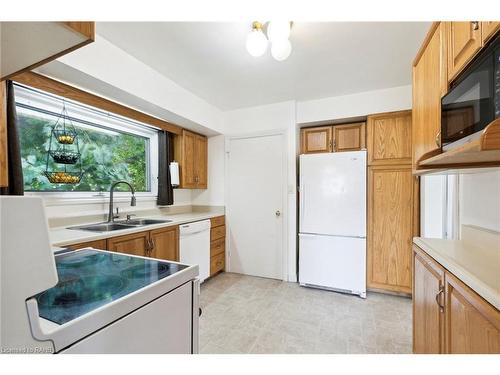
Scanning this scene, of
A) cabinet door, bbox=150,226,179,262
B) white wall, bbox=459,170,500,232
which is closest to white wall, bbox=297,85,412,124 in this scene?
white wall, bbox=459,170,500,232

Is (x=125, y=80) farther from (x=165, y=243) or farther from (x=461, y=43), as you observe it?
(x=461, y=43)

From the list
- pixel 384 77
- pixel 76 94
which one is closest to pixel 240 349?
pixel 76 94

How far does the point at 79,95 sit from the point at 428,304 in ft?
9.01

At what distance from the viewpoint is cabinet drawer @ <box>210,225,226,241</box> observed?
3.04 meters

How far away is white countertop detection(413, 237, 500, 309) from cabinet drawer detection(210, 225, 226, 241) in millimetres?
2214

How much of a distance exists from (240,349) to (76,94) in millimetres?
2327

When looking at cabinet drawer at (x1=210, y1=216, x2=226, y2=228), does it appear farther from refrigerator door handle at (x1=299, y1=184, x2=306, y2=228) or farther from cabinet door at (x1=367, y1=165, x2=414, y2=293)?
cabinet door at (x1=367, y1=165, x2=414, y2=293)

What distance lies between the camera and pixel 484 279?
81 cm

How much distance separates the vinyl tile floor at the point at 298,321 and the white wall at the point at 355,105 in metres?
2.08

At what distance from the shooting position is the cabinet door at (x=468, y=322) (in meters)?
0.69

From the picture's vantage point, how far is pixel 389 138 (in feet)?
8.41

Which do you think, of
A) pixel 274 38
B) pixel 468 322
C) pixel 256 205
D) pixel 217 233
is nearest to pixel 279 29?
pixel 274 38

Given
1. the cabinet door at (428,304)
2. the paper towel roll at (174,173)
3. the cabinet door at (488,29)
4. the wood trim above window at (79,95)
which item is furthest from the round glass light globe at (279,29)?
the paper towel roll at (174,173)
